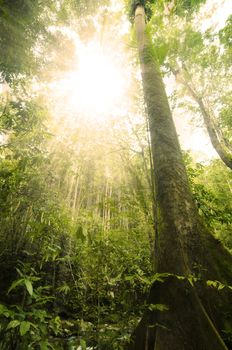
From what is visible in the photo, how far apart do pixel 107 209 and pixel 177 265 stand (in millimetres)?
1058

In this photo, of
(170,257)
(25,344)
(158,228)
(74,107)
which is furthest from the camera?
(74,107)

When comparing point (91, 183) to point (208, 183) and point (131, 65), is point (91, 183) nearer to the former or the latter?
point (131, 65)

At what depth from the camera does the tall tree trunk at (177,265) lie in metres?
1.52

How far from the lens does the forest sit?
66.6 inches

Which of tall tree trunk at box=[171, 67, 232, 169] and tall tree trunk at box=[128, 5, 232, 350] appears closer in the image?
tall tree trunk at box=[128, 5, 232, 350]

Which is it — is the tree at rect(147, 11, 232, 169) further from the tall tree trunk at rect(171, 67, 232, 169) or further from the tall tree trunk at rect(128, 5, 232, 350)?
the tall tree trunk at rect(128, 5, 232, 350)

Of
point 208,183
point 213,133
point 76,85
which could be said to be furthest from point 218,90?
point 76,85

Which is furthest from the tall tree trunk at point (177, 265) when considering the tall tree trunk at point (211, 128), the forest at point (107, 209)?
the tall tree trunk at point (211, 128)

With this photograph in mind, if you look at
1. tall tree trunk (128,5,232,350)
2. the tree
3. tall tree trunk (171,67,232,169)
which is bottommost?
tall tree trunk (128,5,232,350)

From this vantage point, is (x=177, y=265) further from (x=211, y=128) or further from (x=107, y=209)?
(x=211, y=128)

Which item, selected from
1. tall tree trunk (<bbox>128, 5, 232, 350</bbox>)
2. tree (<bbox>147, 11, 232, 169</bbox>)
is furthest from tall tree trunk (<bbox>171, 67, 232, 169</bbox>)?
tall tree trunk (<bbox>128, 5, 232, 350</bbox>)

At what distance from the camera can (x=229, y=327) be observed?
169 centimetres

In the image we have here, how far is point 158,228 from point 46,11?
7.78 metres

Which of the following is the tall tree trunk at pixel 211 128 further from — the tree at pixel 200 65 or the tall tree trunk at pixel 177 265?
the tall tree trunk at pixel 177 265
